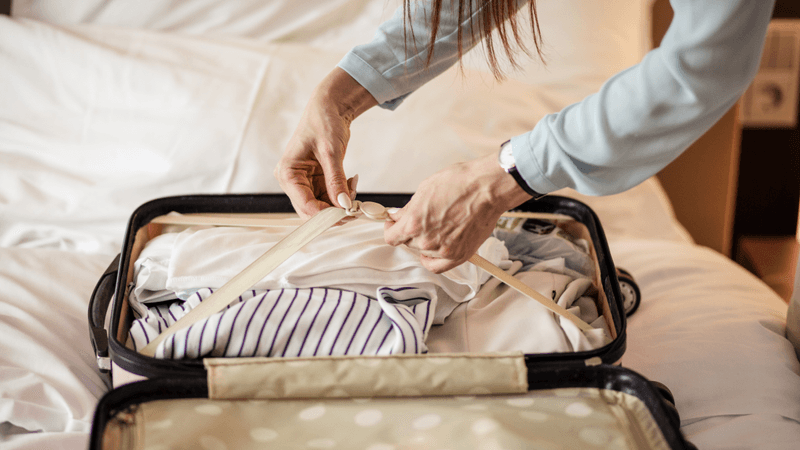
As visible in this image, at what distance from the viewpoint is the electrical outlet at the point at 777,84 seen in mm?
1439

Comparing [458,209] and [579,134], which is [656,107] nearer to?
[579,134]

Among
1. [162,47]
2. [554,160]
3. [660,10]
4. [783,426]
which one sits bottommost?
[783,426]

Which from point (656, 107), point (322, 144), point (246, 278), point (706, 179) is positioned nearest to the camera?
point (656, 107)

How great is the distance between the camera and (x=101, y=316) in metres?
0.59

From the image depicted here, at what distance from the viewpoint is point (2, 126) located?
0.94 m

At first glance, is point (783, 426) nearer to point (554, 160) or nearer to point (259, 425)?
point (554, 160)

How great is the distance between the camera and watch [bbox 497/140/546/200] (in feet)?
1.56

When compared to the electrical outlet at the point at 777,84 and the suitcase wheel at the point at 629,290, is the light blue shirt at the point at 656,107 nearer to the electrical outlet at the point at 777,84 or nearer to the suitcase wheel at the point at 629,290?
the suitcase wheel at the point at 629,290

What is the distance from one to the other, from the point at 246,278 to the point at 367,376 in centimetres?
15

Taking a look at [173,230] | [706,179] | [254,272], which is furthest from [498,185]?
[706,179]

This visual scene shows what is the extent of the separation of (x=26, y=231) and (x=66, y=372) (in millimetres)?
393

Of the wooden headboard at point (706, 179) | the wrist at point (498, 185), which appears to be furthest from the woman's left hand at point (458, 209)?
the wooden headboard at point (706, 179)

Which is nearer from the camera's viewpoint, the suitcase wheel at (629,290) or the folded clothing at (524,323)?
the folded clothing at (524,323)

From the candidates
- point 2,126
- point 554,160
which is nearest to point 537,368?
point 554,160
